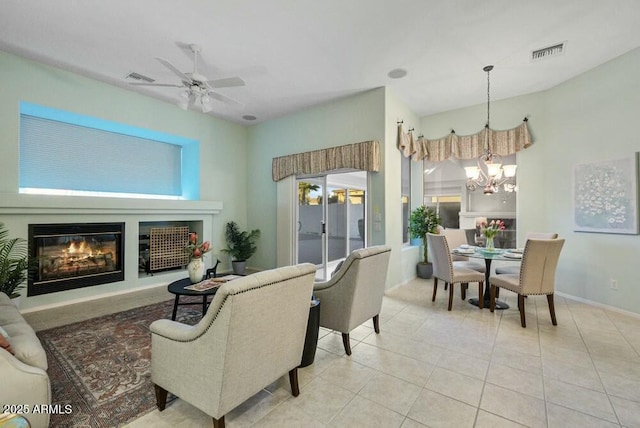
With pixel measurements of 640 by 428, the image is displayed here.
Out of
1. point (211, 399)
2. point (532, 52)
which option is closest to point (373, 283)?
point (211, 399)

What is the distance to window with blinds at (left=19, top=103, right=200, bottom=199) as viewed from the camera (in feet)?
13.3

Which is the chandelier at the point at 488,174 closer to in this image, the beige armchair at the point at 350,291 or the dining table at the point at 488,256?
the dining table at the point at 488,256

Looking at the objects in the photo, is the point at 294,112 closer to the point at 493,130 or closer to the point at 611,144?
the point at 493,130

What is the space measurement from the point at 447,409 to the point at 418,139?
4763 mm

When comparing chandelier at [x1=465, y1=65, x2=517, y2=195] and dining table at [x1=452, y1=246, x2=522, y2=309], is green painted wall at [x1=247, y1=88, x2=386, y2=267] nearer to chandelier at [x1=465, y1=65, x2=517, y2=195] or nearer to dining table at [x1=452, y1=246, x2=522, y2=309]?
dining table at [x1=452, y1=246, x2=522, y2=309]

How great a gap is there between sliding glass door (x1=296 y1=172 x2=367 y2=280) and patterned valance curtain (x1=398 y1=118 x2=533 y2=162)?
134 cm

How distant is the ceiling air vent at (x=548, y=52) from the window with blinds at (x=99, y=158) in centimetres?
550

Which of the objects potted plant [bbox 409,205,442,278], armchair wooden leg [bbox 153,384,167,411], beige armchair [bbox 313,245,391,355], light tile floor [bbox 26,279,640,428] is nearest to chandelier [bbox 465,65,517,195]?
potted plant [bbox 409,205,442,278]

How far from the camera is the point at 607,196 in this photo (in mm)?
3750

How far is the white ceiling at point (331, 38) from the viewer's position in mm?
2723

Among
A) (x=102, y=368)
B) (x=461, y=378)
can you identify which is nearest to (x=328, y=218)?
(x=461, y=378)

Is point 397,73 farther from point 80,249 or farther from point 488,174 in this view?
point 80,249

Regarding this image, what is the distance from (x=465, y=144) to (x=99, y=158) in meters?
6.33

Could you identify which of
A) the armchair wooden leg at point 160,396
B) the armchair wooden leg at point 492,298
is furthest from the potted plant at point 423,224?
the armchair wooden leg at point 160,396
